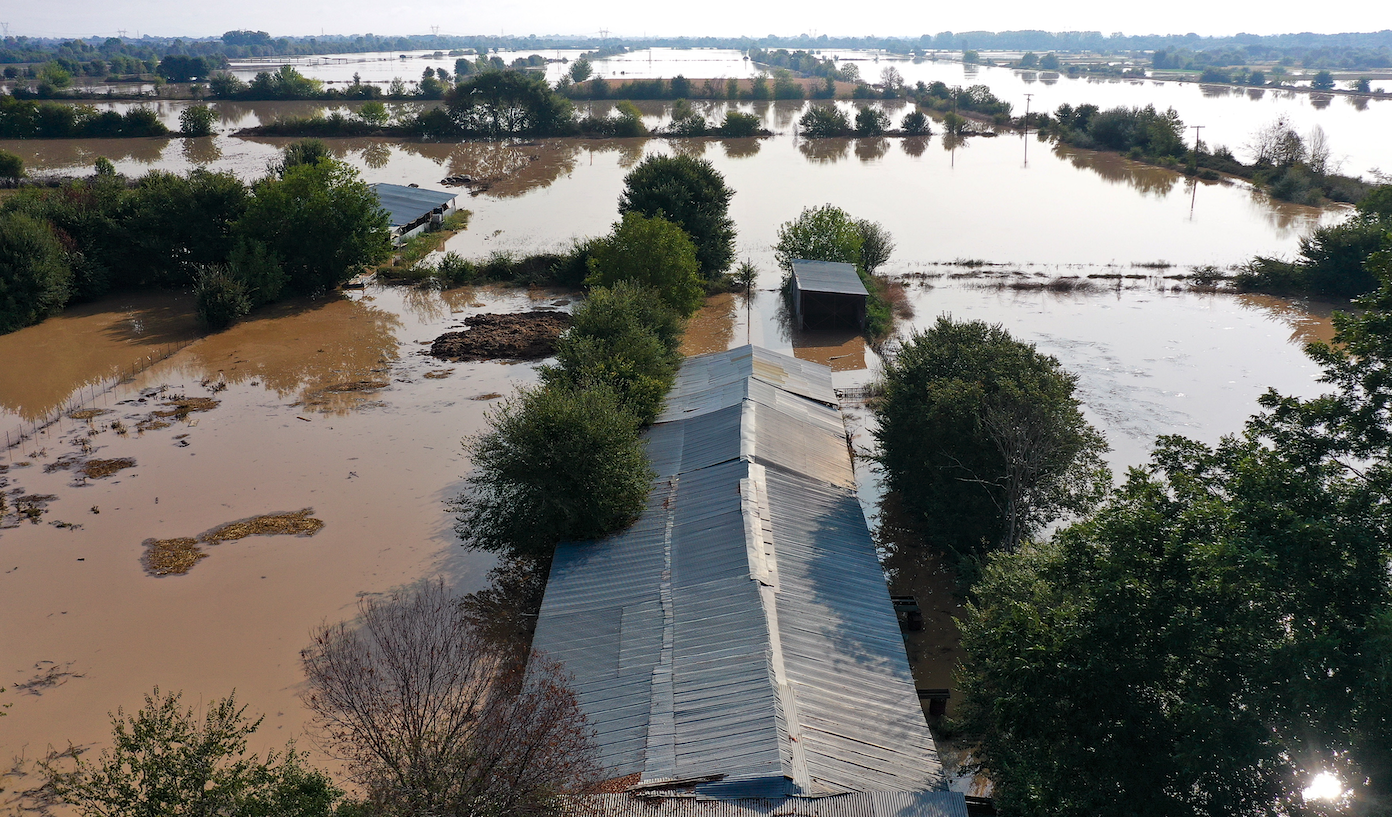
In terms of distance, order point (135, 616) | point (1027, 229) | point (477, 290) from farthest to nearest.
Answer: point (1027, 229) → point (477, 290) → point (135, 616)

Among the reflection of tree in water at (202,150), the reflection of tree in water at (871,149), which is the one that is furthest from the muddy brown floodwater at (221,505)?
the reflection of tree in water at (871,149)

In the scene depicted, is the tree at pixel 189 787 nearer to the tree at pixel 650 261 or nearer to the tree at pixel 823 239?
the tree at pixel 650 261

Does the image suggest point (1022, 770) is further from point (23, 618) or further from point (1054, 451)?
point (23, 618)

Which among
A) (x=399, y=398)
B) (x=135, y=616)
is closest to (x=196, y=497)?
(x=135, y=616)

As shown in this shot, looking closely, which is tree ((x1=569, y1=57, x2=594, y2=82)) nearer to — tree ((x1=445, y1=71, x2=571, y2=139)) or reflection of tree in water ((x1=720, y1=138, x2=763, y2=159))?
tree ((x1=445, y1=71, x2=571, y2=139))

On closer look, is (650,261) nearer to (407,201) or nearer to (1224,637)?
(1224,637)

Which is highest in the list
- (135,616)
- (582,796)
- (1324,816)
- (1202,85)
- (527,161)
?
(1202,85)
